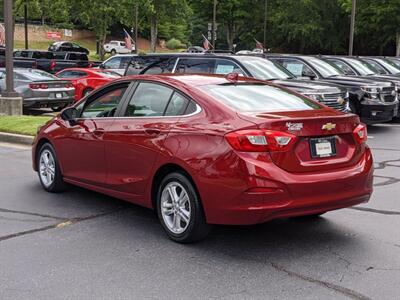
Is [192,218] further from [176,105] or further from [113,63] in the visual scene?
[113,63]

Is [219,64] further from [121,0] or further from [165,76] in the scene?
[121,0]

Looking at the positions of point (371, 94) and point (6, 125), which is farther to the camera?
point (371, 94)

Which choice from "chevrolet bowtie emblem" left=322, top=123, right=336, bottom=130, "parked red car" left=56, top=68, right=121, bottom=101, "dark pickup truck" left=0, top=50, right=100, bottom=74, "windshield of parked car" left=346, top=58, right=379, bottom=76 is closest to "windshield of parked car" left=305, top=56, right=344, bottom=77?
"windshield of parked car" left=346, top=58, right=379, bottom=76

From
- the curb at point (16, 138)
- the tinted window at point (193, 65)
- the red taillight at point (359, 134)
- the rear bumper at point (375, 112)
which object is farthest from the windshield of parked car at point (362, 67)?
the red taillight at point (359, 134)

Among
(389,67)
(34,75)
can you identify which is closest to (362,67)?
(389,67)

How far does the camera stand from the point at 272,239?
5.51 meters

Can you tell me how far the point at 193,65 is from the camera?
12.8 metres

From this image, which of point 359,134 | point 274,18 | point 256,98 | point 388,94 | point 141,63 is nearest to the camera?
point 359,134

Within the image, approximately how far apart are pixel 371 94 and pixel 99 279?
35.5ft

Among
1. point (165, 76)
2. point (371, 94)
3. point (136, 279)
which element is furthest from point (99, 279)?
point (371, 94)

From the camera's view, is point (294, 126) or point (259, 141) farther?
point (294, 126)

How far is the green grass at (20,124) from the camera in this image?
Result: 39.8 feet

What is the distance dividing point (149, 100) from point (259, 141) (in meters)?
1.57

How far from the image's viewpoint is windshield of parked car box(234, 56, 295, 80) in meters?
12.3
